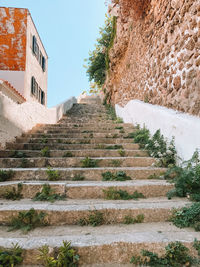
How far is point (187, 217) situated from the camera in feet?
6.59

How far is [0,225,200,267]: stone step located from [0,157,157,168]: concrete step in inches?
62.6

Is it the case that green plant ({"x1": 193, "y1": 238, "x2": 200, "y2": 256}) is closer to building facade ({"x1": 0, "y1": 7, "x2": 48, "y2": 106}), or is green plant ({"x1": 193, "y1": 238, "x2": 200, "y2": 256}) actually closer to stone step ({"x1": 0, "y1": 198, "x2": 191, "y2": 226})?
stone step ({"x1": 0, "y1": 198, "x2": 191, "y2": 226})

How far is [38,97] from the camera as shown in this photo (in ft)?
40.5

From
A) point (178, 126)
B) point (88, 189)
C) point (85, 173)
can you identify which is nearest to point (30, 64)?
point (85, 173)

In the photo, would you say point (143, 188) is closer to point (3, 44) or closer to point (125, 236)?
point (125, 236)

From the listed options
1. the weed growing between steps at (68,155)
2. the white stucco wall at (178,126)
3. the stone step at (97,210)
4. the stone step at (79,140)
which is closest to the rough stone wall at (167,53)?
the white stucco wall at (178,126)

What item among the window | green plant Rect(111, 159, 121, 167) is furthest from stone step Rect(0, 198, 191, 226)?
the window

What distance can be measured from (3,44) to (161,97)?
9390 mm

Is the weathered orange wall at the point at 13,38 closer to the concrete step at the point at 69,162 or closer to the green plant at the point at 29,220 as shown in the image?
the concrete step at the point at 69,162

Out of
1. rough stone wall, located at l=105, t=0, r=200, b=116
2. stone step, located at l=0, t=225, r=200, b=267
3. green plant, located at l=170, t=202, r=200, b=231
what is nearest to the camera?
stone step, located at l=0, t=225, r=200, b=267

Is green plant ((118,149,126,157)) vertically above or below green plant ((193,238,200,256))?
above

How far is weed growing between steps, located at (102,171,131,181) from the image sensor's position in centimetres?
294

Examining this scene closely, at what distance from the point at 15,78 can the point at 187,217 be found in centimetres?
989

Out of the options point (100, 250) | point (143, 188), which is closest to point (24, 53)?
point (143, 188)
